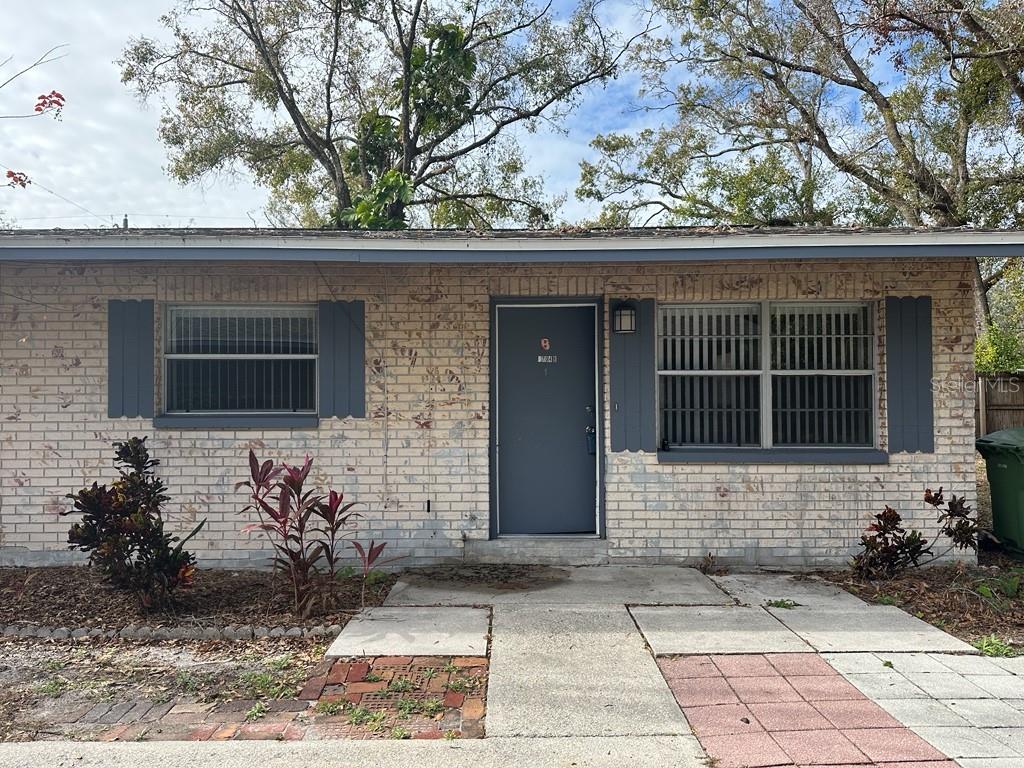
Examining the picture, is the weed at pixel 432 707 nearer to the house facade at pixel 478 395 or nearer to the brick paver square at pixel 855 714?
the brick paver square at pixel 855 714

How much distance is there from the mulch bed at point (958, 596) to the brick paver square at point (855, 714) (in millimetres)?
1582

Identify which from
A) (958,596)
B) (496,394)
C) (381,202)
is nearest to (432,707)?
(496,394)

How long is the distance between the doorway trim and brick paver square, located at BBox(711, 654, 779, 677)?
2331mm

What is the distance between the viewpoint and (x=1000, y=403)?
1322 centimetres

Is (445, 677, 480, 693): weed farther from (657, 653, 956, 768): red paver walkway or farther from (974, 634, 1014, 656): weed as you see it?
(974, 634, 1014, 656): weed

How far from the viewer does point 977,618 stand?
5.27m

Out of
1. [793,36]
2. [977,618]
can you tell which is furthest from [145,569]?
[793,36]

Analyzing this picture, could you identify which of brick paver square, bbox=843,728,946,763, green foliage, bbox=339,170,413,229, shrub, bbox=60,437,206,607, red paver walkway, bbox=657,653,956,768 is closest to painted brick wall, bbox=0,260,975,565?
shrub, bbox=60,437,206,607

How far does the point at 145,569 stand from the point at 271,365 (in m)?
2.26

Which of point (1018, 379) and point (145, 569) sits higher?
point (1018, 379)

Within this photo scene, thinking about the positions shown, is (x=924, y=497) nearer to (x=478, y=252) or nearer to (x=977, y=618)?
(x=977, y=618)

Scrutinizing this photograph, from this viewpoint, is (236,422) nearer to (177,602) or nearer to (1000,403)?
(177,602)

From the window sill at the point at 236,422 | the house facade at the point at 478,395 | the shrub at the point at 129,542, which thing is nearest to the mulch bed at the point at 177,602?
the shrub at the point at 129,542

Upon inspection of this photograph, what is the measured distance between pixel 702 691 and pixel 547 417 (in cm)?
334
